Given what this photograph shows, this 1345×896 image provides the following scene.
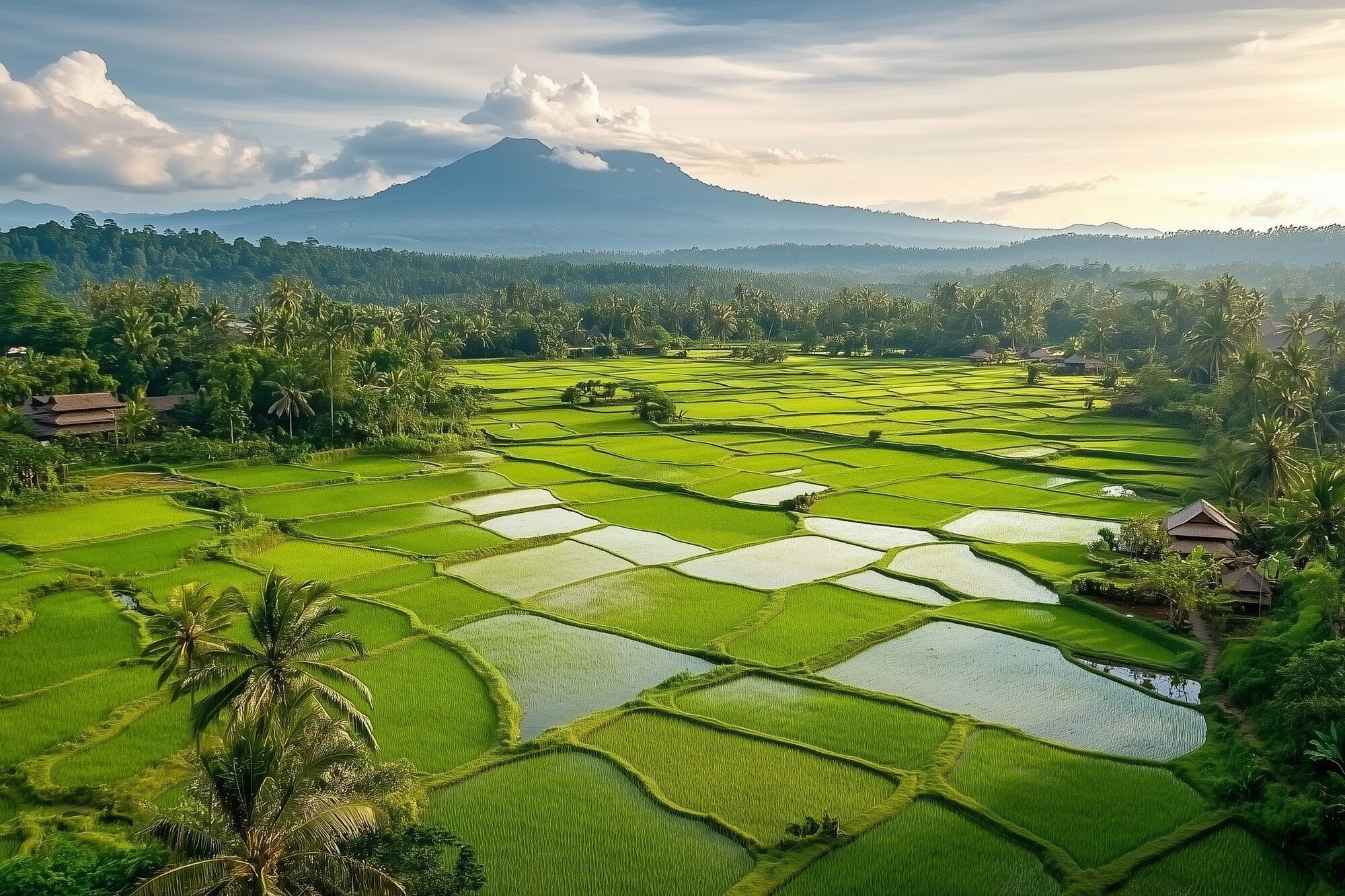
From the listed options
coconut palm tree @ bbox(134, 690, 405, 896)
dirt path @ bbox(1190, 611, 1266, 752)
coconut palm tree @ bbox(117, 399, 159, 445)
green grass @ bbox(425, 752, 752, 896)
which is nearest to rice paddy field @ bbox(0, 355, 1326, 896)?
green grass @ bbox(425, 752, 752, 896)

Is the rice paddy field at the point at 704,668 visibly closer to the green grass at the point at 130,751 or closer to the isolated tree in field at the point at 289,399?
the green grass at the point at 130,751

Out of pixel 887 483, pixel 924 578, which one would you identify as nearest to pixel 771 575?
pixel 924 578

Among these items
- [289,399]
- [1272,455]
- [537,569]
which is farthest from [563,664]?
[289,399]

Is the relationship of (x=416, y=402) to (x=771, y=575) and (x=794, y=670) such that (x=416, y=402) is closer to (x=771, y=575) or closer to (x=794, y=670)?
(x=771, y=575)

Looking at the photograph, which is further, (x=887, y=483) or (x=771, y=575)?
(x=887, y=483)

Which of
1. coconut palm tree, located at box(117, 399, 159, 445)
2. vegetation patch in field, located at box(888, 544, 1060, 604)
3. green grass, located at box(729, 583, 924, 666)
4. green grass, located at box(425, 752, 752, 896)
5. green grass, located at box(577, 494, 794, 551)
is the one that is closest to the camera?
green grass, located at box(425, 752, 752, 896)

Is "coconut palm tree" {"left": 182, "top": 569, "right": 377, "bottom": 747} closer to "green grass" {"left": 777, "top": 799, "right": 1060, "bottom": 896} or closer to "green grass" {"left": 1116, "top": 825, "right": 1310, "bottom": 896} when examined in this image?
"green grass" {"left": 777, "top": 799, "right": 1060, "bottom": 896}
